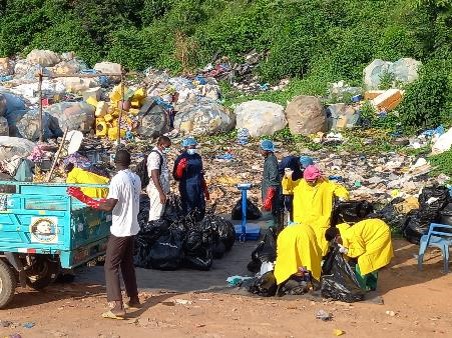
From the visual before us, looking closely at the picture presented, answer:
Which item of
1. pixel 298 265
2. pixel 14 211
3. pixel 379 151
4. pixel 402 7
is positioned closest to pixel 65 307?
pixel 14 211

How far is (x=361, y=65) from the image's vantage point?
2098cm

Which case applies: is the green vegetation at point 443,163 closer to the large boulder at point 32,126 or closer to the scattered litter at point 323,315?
the scattered litter at point 323,315

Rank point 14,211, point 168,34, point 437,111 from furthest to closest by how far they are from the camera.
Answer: point 168,34
point 437,111
point 14,211

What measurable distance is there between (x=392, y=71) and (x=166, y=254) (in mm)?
11506

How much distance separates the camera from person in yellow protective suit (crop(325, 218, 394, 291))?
830 cm

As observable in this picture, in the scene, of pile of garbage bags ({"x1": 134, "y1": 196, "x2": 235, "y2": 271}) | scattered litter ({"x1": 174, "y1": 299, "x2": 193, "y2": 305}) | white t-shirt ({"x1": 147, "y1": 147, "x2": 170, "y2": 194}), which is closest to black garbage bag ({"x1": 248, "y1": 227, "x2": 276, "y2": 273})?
pile of garbage bags ({"x1": 134, "y1": 196, "x2": 235, "y2": 271})

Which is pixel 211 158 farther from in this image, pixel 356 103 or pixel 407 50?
pixel 407 50

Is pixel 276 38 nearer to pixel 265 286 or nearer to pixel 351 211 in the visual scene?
pixel 351 211

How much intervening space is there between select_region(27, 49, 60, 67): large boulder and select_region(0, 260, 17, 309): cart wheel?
17583mm

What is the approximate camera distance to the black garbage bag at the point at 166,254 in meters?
9.34

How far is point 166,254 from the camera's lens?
934 centimetres

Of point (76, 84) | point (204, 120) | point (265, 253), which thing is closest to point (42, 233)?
point (265, 253)

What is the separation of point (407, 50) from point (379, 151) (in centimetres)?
532

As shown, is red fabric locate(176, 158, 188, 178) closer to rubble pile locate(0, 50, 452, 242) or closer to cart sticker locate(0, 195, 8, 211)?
rubble pile locate(0, 50, 452, 242)
